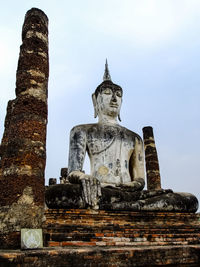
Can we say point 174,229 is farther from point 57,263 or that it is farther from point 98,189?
point 57,263

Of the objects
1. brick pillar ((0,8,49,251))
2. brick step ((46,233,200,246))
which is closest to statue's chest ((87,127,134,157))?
brick pillar ((0,8,49,251))

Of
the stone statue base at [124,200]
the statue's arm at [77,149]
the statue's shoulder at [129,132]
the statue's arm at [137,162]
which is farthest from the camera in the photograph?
the statue's shoulder at [129,132]

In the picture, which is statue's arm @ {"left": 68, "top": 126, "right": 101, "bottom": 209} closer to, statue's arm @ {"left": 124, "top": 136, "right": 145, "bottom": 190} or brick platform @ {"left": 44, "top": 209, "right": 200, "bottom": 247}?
brick platform @ {"left": 44, "top": 209, "right": 200, "bottom": 247}

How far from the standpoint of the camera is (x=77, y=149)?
6457 mm

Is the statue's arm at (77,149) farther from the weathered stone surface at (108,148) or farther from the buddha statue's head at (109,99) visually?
the buddha statue's head at (109,99)

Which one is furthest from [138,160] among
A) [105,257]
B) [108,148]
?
[105,257]

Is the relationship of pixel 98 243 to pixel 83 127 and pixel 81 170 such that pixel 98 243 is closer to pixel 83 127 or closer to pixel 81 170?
pixel 81 170

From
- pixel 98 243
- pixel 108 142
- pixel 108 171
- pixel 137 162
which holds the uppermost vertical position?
pixel 108 142

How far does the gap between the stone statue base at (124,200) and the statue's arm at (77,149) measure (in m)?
1.06

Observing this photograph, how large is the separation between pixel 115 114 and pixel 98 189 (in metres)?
2.77

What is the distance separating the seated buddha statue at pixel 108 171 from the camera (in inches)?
201

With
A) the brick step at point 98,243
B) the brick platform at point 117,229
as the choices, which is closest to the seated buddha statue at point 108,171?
the brick platform at point 117,229

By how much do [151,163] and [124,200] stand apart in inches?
323

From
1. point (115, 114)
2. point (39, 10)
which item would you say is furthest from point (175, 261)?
point (39, 10)
